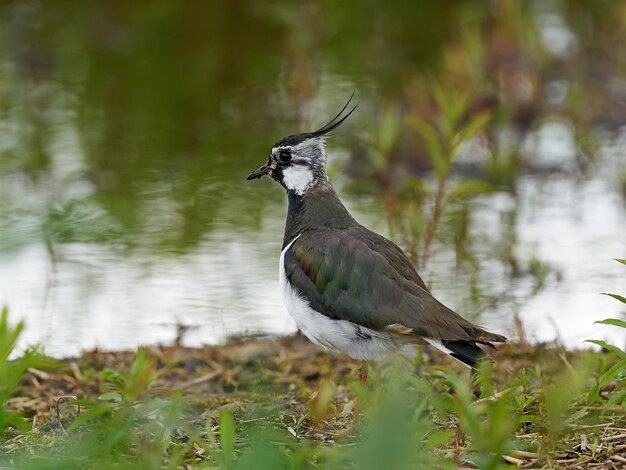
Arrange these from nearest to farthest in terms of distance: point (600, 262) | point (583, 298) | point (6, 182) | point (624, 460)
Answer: point (624, 460) → point (583, 298) → point (600, 262) → point (6, 182)

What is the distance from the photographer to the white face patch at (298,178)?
5943mm

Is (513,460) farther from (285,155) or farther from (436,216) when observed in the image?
(436,216)

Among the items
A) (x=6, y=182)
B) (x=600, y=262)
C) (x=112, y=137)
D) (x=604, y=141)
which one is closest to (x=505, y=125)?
(x=604, y=141)

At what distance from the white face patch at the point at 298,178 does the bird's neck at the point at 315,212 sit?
0.03m

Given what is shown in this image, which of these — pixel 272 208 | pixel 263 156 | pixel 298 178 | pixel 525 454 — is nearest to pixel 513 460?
pixel 525 454

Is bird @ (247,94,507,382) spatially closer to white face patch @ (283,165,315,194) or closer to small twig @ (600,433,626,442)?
white face patch @ (283,165,315,194)

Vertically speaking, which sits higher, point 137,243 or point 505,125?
point 505,125

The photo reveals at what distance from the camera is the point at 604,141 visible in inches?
396

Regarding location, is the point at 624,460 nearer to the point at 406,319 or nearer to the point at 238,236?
the point at 406,319

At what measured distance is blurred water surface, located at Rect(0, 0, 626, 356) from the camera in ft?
24.4

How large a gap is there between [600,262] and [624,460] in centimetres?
347

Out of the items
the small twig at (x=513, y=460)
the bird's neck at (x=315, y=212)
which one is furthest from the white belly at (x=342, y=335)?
the small twig at (x=513, y=460)

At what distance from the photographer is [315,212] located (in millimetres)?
5785

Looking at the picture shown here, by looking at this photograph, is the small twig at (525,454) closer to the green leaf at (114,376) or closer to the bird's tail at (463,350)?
the bird's tail at (463,350)
